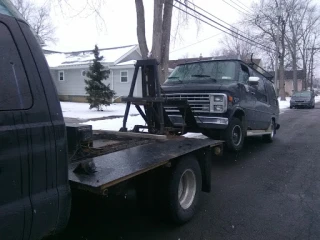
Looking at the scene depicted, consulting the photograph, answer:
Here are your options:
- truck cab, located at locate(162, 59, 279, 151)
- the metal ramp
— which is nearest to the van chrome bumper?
truck cab, located at locate(162, 59, 279, 151)

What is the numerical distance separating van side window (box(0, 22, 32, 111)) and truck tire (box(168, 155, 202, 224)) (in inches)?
78.6

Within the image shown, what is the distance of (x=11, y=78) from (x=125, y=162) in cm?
139

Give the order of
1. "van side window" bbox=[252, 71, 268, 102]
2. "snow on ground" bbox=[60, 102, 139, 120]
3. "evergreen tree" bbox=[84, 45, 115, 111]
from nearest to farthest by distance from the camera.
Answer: "van side window" bbox=[252, 71, 268, 102] < "snow on ground" bbox=[60, 102, 139, 120] < "evergreen tree" bbox=[84, 45, 115, 111]

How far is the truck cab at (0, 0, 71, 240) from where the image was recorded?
2010mm

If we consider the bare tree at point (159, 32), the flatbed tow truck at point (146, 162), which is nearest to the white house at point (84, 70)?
the bare tree at point (159, 32)

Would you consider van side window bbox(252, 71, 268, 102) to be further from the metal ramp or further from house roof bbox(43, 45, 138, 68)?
house roof bbox(43, 45, 138, 68)

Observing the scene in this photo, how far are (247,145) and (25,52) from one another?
796 centimetres

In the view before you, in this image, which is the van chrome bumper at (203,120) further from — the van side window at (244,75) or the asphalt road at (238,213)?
the van side window at (244,75)

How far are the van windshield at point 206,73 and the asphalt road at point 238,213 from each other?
204cm

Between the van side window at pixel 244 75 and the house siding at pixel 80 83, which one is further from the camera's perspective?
the house siding at pixel 80 83

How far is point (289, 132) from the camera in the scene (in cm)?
1204

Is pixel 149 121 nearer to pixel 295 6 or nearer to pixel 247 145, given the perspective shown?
pixel 247 145

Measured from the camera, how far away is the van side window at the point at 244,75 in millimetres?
7387

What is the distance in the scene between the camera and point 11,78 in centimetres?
210
